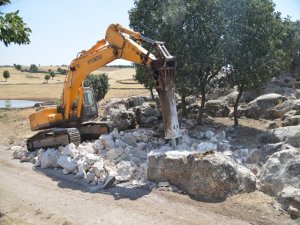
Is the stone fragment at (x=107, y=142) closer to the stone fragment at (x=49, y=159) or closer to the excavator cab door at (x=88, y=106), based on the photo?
the stone fragment at (x=49, y=159)

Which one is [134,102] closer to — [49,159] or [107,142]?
[107,142]

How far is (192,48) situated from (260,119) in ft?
21.3

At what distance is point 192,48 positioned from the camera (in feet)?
59.4

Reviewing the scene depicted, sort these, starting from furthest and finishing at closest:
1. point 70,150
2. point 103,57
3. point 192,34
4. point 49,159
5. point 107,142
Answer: point 192,34, point 103,57, point 107,142, point 49,159, point 70,150

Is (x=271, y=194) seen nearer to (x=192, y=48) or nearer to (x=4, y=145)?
(x=192, y=48)

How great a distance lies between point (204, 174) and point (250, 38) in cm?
969

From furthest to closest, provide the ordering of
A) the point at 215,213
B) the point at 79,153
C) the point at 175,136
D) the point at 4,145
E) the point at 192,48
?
the point at 4,145, the point at 192,48, the point at 79,153, the point at 175,136, the point at 215,213

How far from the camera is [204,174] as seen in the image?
10805 mm

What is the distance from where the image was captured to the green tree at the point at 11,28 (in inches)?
250

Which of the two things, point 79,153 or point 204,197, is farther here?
point 79,153

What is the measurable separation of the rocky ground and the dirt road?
0.21 metres

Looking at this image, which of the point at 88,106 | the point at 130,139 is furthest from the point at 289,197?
the point at 88,106

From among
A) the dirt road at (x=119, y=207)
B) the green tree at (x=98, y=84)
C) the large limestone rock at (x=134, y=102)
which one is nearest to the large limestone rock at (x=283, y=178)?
the dirt road at (x=119, y=207)

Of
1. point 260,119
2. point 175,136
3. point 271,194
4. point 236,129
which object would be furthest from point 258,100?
point 271,194
